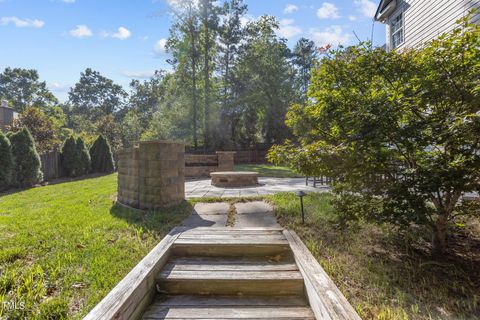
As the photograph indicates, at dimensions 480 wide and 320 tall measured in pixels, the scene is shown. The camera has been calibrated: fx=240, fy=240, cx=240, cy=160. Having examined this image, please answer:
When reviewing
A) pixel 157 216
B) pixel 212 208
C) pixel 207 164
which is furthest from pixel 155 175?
pixel 207 164

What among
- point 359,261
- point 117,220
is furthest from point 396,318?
point 117,220

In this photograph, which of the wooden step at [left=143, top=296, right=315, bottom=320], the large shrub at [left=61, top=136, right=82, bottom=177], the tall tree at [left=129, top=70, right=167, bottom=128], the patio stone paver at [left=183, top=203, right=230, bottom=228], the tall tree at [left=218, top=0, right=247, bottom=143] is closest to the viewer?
the wooden step at [left=143, top=296, right=315, bottom=320]

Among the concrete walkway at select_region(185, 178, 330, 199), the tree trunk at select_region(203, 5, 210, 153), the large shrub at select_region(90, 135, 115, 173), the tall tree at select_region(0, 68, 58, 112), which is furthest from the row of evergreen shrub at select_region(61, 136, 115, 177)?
the tall tree at select_region(0, 68, 58, 112)

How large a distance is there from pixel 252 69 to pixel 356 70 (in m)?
18.3

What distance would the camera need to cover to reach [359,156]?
98.0 inches

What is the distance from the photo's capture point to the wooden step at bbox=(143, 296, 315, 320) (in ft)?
6.13

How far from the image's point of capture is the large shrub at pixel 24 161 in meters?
8.05

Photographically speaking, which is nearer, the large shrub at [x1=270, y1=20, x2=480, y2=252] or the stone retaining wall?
the large shrub at [x1=270, y1=20, x2=480, y2=252]

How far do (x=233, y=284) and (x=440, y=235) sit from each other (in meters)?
2.23

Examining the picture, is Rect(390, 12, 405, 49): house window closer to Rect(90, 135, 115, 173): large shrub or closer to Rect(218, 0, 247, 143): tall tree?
Rect(218, 0, 247, 143): tall tree

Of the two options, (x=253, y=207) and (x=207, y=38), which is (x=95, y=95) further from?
(x=253, y=207)

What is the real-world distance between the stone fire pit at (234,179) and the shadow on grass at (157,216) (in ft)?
8.57

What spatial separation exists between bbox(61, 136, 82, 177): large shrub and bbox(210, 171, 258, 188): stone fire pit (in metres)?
7.42

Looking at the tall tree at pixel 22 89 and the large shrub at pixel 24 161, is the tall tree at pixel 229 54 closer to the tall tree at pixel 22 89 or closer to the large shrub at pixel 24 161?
the large shrub at pixel 24 161
